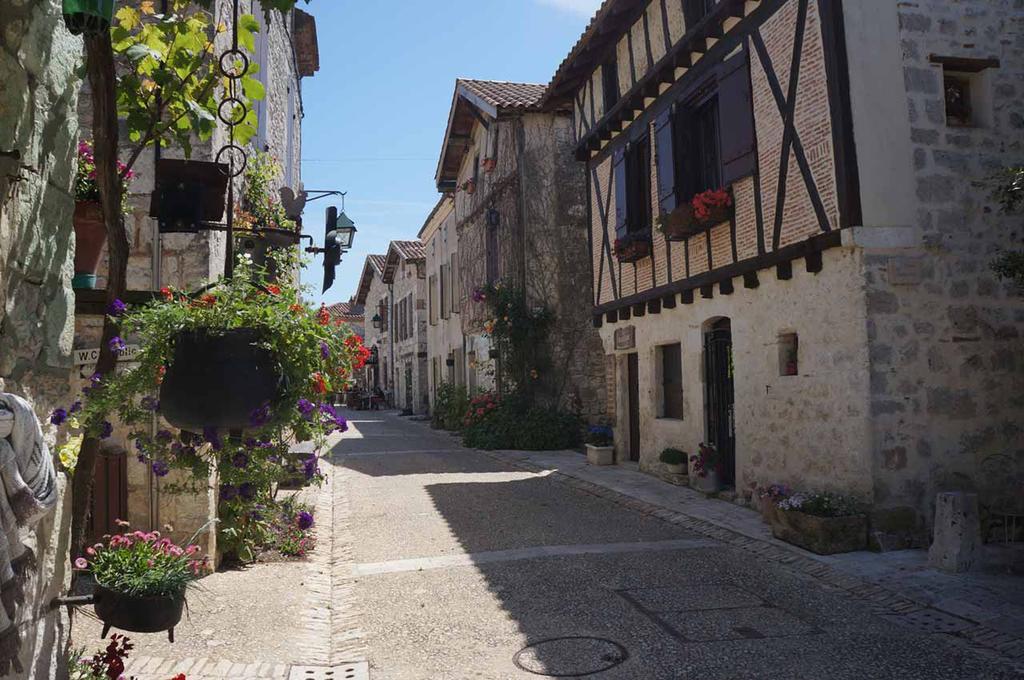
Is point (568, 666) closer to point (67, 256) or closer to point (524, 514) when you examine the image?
point (67, 256)

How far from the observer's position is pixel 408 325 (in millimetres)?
30953

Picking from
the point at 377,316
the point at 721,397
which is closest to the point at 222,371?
the point at 721,397

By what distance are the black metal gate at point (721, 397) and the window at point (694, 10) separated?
3.40m

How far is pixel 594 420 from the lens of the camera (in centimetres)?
1549

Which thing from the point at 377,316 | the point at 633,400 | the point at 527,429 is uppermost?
the point at 377,316

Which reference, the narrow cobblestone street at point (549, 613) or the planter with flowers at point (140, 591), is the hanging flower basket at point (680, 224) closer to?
the narrow cobblestone street at point (549, 613)

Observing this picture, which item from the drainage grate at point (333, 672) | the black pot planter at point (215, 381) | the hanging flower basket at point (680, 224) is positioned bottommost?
the drainage grate at point (333, 672)

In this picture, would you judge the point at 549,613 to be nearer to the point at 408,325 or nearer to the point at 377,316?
the point at 408,325

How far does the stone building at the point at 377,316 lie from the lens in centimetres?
3734

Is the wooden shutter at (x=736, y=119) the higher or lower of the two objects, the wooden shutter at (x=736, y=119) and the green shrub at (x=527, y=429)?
the higher

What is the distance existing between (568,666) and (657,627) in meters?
0.81

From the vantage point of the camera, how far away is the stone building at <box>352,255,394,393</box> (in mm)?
37344

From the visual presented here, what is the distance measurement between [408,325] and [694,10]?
22974mm

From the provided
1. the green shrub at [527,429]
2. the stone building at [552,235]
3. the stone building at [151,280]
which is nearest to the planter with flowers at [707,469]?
the stone building at [151,280]
